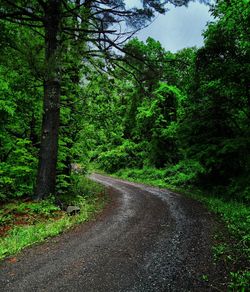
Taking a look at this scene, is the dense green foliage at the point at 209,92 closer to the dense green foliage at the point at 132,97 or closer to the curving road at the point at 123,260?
the dense green foliage at the point at 132,97

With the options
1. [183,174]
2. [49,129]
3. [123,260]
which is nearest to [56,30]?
[49,129]

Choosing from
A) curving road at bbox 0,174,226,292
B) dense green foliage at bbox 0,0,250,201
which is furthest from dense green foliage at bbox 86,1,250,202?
curving road at bbox 0,174,226,292

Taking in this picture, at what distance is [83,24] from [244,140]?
7582 millimetres

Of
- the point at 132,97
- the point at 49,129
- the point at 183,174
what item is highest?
the point at 132,97

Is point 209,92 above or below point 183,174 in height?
above

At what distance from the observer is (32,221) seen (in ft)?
25.0

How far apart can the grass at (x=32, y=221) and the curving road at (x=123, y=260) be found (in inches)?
13.6

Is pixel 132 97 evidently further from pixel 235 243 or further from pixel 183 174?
pixel 183 174

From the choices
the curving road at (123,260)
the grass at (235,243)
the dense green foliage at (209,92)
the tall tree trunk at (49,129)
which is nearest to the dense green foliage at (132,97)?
the dense green foliage at (209,92)

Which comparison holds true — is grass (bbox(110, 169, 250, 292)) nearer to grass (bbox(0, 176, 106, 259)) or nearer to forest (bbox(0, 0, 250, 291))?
forest (bbox(0, 0, 250, 291))

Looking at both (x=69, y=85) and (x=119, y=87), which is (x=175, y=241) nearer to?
(x=119, y=87)

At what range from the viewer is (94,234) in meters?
6.46

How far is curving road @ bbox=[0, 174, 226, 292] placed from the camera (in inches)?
158

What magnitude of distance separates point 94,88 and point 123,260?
884cm
